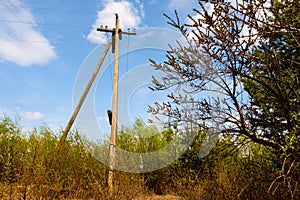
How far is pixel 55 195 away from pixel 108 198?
4.52 feet

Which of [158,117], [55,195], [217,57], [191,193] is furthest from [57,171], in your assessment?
[217,57]

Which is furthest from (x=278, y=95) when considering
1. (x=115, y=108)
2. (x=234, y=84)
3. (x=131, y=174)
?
(x=115, y=108)

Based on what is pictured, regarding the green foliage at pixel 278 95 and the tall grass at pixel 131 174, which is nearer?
the green foliage at pixel 278 95

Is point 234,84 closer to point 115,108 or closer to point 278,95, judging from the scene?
point 278,95

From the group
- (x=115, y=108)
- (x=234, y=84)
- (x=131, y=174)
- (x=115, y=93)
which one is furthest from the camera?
(x=115, y=93)

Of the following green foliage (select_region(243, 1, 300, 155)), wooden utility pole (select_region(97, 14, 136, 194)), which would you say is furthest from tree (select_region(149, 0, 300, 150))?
wooden utility pole (select_region(97, 14, 136, 194))

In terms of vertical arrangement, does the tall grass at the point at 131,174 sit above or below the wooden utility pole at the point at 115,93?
below

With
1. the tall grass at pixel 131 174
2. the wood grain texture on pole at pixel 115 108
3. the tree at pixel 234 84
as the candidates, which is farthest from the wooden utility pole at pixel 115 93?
the tree at pixel 234 84

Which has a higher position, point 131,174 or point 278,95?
point 278,95

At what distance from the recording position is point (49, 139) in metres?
8.88

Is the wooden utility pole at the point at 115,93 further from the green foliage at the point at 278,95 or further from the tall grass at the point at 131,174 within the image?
the green foliage at the point at 278,95

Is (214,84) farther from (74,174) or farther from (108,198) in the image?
(74,174)

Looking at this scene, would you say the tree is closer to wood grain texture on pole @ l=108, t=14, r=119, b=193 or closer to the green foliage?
the green foliage

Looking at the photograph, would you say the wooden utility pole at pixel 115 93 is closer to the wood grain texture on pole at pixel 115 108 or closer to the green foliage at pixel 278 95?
the wood grain texture on pole at pixel 115 108
